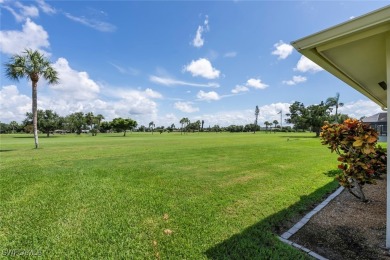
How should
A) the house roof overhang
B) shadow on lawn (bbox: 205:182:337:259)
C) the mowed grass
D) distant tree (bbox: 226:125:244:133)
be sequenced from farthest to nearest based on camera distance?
1. distant tree (bbox: 226:125:244:133)
2. the mowed grass
3. shadow on lawn (bbox: 205:182:337:259)
4. the house roof overhang

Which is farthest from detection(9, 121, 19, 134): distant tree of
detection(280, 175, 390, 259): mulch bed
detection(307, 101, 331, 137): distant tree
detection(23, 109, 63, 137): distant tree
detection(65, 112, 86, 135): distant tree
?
detection(280, 175, 390, 259): mulch bed

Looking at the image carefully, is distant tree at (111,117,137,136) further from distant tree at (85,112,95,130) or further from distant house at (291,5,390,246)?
distant house at (291,5,390,246)

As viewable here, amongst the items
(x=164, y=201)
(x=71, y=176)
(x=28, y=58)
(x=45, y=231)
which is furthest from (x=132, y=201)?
(x=28, y=58)

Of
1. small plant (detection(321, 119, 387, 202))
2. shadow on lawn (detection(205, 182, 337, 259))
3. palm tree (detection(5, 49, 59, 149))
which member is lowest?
shadow on lawn (detection(205, 182, 337, 259))

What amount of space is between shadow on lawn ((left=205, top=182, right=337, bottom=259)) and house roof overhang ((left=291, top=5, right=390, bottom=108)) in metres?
3.03

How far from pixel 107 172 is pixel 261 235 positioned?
6625 mm

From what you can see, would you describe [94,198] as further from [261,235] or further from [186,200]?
[261,235]

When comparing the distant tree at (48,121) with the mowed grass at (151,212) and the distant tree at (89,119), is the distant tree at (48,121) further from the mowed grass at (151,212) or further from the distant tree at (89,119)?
the mowed grass at (151,212)

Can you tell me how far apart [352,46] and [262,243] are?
11.5 feet

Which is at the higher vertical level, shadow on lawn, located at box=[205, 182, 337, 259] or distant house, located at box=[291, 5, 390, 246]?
distant house, located at box=[291, 5, 390, 246]

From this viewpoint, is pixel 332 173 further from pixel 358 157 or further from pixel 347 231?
pixel 347 231

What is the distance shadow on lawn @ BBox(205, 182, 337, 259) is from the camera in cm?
321

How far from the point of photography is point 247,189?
21.2ft

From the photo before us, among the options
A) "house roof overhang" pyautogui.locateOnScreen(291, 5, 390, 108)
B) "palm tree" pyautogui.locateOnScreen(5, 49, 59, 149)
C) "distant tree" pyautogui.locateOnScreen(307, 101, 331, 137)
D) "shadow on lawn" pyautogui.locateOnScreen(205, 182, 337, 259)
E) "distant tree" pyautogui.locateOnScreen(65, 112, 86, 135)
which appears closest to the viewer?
"house roof overhang" pyautogui.locateOnScreen(291, 5, 390, 108)
